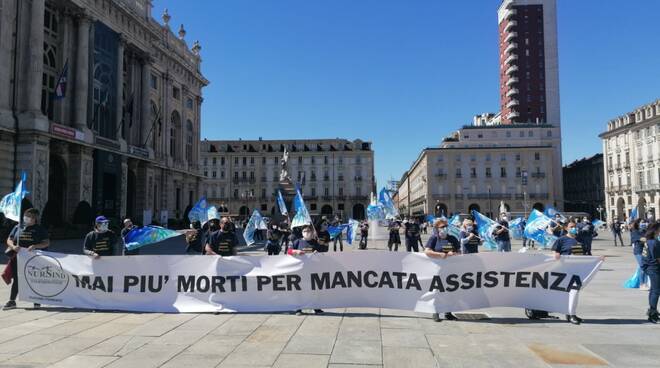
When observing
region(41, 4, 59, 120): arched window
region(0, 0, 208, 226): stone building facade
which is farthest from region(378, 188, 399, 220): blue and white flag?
region(41, 4, 59, 120): arched window

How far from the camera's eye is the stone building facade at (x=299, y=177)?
10444 cm

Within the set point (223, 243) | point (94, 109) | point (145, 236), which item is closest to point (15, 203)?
point (145, 236)

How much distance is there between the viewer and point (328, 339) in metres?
7.21

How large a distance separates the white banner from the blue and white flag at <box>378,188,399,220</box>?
53.1 ft

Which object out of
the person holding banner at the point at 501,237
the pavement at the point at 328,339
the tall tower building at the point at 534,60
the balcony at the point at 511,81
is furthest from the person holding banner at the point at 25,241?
the balcony at the point at 511,81

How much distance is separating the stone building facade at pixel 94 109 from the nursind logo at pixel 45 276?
91.6ft

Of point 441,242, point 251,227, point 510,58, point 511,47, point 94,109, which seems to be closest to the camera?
point 441,242

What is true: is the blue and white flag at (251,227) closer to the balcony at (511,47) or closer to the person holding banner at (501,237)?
the person holding banner at (501,237)

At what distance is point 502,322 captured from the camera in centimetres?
844

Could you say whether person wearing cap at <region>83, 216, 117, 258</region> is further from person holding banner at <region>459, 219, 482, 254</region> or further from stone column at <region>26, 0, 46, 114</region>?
stone column at <region>26, 0, 46, 114</region>

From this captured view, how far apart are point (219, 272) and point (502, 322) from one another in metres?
5.51

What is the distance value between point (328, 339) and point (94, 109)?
43233mm

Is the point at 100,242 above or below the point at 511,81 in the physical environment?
below

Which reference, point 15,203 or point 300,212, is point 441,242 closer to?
point 300,212
